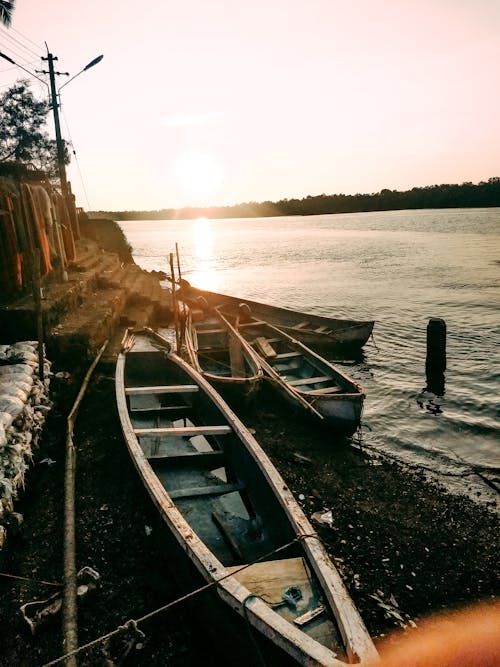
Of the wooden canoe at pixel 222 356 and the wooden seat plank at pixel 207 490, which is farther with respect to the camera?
the wooden canoe at pixel 222 356

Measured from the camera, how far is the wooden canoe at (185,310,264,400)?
9367mm

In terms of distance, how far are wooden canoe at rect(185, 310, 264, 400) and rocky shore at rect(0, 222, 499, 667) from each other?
106cm

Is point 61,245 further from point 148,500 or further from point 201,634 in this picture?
point 201,634

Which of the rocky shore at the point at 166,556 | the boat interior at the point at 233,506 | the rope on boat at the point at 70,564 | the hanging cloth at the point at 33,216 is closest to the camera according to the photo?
the boat interior at the point at 233,506

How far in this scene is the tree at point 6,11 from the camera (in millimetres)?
17000

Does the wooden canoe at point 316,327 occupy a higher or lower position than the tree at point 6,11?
lower

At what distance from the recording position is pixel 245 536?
17.0 ft

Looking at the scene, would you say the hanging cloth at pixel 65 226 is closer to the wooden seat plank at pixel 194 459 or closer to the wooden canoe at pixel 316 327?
the wooden canoe at pixel 316 327

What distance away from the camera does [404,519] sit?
6578 millimetres

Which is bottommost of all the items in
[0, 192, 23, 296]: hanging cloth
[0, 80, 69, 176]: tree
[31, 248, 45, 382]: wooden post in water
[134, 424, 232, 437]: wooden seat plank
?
[134, 424, 232, 437]: wooden seat plank

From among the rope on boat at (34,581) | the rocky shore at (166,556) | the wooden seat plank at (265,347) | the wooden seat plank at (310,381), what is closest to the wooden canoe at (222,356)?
the wooden seat plank at (265,347)

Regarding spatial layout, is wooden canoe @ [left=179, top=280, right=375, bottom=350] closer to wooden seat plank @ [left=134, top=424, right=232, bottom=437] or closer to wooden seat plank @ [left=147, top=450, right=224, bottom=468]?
wooden seat plank @ [left=134, top=424, right=232, bottom=437]

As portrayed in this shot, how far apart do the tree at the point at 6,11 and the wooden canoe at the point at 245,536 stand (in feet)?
57.9

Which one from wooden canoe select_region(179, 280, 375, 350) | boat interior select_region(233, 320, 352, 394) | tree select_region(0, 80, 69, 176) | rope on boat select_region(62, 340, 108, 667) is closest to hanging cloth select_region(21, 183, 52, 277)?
rope on boat select_region(62, 340, 108, 667)
